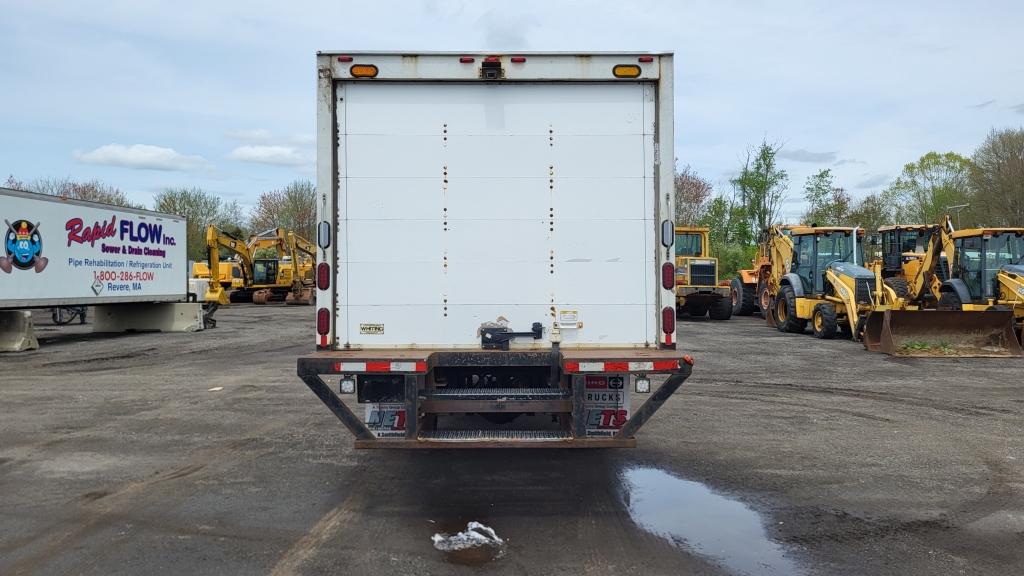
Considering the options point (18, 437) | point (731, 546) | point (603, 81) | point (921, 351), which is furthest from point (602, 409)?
point (921, 351)

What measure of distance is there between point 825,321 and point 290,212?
166 feet

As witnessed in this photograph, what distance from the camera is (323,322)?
5.43m

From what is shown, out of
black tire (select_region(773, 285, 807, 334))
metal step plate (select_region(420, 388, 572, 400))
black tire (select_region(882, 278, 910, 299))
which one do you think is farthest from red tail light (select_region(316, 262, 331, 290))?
black tire (select_region(773, 285, 807, 334))

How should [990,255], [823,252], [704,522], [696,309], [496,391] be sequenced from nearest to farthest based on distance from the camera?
[704,522] → [496,391] → [990,255] → [823,252] → [696,309]

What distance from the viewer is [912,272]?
19.8 m

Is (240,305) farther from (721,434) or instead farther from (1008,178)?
→ (1008,178)

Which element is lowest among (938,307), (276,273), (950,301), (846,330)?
(846,330)

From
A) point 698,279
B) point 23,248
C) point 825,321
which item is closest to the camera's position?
point 23,248

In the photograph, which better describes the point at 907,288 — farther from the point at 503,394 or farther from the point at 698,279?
the point at 503,394

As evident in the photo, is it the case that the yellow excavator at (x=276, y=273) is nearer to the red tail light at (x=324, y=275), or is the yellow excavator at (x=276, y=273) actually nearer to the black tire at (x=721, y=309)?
the black tire at (x=721, y=309)

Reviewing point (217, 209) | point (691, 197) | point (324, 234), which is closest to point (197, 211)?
point (217, 209)

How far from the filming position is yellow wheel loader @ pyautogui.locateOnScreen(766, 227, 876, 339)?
17984 mm

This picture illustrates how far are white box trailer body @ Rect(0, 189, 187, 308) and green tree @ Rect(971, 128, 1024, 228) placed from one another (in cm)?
4027

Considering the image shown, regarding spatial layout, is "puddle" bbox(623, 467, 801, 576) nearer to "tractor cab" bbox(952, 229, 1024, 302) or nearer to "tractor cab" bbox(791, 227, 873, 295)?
"tractor cab" bbox(952, 229, 1024, 302)
